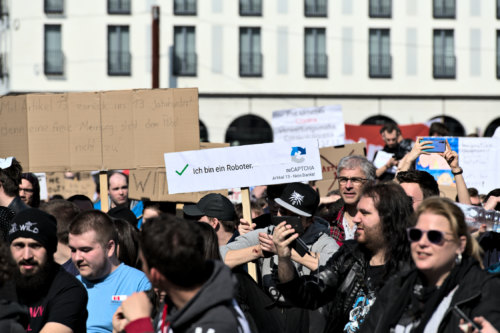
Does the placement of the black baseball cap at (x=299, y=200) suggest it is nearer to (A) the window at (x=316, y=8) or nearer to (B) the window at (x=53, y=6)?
(A) the window at (x=316, y=8)

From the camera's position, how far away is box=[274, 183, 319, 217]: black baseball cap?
5.99 m

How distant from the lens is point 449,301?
146 inches

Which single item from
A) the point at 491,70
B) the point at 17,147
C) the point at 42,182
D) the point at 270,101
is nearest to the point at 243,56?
the point at 270,101

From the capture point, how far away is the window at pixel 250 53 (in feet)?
121

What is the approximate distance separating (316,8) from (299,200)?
3237cm

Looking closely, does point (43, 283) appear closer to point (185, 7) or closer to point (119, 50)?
point (119, 50)

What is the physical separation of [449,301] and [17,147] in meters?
5.84

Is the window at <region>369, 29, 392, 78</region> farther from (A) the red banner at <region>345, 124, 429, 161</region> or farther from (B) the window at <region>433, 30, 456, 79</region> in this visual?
(A) the red banner at <region>345, 124, 429, 161</region>

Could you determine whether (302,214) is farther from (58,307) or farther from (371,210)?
(58,307)

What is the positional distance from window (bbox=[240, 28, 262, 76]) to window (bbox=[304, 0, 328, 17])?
2379 millimetres

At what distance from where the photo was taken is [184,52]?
36969mm

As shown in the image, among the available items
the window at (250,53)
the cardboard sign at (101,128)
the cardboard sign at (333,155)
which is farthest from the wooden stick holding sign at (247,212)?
the window at (250,53)

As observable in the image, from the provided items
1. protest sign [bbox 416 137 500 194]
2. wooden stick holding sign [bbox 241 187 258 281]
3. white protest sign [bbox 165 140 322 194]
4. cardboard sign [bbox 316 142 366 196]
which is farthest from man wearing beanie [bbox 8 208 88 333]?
cardboard sign [bbox 316 142 366 196]

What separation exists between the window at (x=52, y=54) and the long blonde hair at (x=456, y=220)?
112ft
